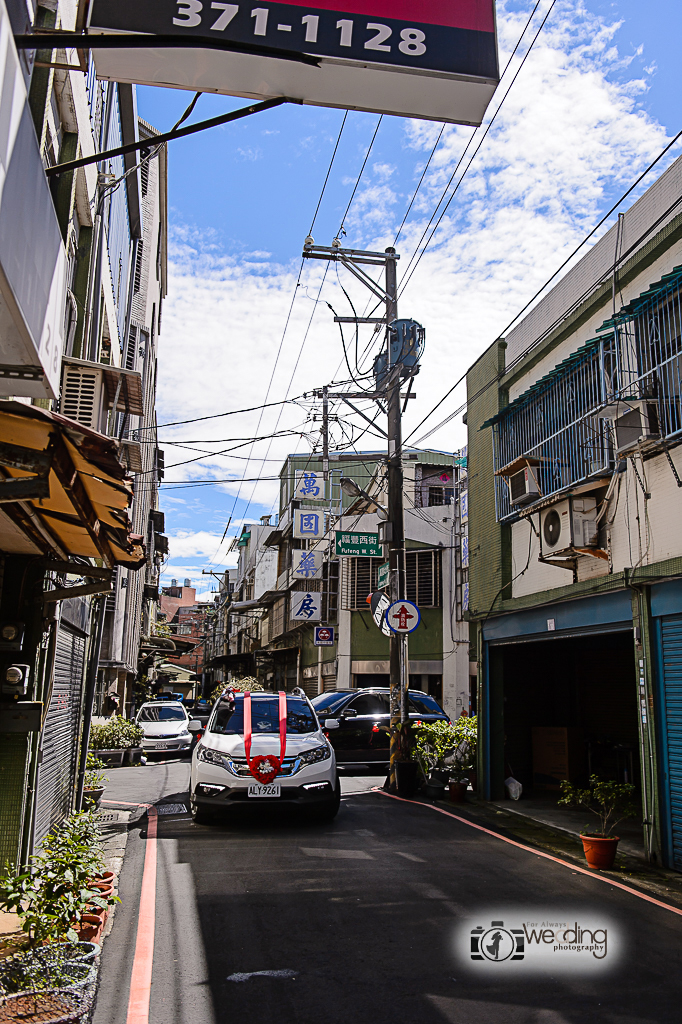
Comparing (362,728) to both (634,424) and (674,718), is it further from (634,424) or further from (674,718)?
(634,424)

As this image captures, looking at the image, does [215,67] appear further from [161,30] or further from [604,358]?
[604,358]

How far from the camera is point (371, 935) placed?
5859 millimetres

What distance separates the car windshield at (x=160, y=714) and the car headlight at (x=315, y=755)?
40.8 ft

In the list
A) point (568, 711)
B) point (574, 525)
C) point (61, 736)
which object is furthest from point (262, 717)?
point (568, 711)

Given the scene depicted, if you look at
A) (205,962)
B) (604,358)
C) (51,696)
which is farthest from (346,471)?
(205,962)

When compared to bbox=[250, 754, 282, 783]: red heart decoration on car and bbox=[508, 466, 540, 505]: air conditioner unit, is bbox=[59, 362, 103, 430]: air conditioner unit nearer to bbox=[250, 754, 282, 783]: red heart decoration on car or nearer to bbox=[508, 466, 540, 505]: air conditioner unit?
bbox=[250, 754, 282, 783]: red heart decoration on car

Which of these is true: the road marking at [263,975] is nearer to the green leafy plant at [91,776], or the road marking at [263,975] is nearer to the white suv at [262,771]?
the white suv at [262,771]

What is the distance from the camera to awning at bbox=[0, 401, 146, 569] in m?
4.42

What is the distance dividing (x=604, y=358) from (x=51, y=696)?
25.2 feet

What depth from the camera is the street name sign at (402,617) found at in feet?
46.5

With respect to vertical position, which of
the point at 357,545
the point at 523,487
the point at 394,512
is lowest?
the point at 523,487

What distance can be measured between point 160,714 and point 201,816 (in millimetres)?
13069

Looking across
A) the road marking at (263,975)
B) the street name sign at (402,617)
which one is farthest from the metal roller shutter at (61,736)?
the street name sign at (402,617)

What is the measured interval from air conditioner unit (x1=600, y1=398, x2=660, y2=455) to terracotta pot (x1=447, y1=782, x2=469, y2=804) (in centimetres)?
671
